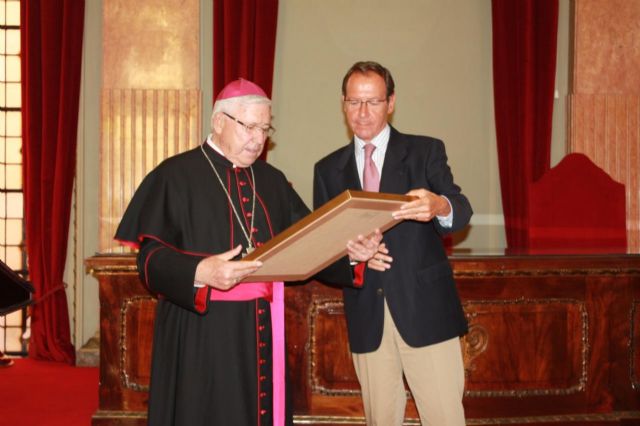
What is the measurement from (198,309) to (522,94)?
15.9 ft

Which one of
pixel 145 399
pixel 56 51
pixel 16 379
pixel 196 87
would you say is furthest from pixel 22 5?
pixel 145 399

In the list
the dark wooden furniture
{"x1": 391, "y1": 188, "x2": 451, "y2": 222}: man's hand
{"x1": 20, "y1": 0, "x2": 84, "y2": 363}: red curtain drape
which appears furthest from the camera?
{"x1": 20, "y1": 0, "x2": 84, "y2": 363}: red curtain drape

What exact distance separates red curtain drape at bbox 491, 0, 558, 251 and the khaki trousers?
391cm

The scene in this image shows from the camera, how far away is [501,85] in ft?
21.0

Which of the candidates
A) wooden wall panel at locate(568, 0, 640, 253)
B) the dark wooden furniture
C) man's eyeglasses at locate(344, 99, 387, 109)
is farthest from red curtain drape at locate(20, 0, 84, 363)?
wooden wall panel at locate(568, 0, 640, 253)

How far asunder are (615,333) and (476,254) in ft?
2.71

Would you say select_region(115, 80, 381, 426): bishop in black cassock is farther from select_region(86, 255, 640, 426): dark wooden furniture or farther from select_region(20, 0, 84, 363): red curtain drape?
select_region(20, 0, 84, 363): red curtain drape

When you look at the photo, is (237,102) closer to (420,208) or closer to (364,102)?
(364,102)

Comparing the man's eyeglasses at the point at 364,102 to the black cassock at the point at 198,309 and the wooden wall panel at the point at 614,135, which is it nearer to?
the black cassock at the point at 198,309

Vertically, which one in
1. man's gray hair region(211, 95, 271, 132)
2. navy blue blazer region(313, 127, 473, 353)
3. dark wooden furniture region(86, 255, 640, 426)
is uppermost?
man's gray hair region(211, 95, 271, 132)

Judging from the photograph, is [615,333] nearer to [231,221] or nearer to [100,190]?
[231,221]

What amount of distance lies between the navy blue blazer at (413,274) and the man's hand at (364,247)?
0.19 meters

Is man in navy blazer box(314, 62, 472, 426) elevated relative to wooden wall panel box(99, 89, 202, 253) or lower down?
lower down

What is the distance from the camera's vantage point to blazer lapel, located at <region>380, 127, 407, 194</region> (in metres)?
2.72
